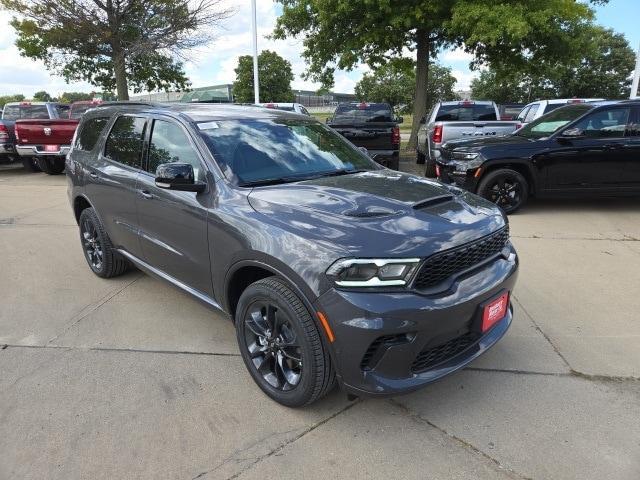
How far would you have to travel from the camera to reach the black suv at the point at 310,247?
233 centimetres

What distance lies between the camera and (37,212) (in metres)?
8.10

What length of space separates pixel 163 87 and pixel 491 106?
15711mm

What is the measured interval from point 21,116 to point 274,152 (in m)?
13.7

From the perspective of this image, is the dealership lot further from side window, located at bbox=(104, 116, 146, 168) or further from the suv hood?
side window, located at bbox=(104, 116, 146, 168)

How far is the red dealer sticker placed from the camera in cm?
265

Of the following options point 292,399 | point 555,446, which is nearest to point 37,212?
point 292,399

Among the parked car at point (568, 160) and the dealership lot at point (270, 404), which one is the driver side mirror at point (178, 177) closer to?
the dealership lot at point (270, 404)

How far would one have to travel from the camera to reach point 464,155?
739 cm

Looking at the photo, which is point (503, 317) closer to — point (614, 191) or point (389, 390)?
point (389, 390)

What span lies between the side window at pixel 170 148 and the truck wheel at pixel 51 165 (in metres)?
10.3

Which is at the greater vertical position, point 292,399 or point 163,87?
point 163,87

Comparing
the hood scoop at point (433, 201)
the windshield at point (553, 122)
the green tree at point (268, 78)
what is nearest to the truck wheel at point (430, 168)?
the windshield at point (553, 122)

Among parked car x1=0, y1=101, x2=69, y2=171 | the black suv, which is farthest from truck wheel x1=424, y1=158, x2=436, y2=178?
parked car x1=0, y1=101, x2=69, y2=171

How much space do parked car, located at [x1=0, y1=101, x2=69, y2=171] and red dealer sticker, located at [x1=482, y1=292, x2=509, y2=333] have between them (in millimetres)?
13866
